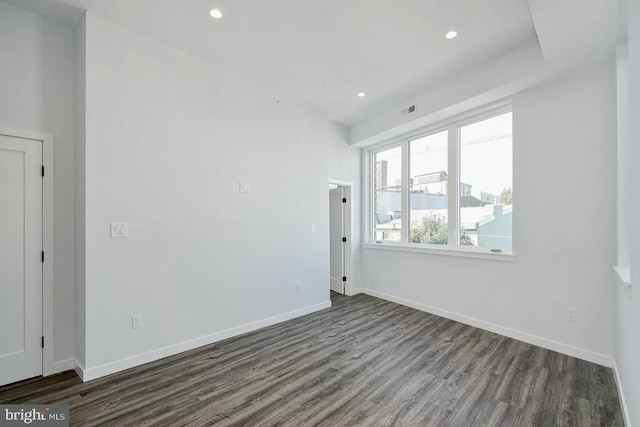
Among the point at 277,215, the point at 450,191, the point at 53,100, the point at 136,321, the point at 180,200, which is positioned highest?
the point at 53,100

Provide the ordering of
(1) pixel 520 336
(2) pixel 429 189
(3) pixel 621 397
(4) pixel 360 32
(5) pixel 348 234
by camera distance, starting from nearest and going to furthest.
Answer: (3) pixel 621 397
(4) pixel 360 32
(1) pixel 520 336
(2) pixel 429 189
(5) pixel 348 234

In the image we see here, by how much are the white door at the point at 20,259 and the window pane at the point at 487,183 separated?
4.86m

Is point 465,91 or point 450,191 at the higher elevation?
point 465,91

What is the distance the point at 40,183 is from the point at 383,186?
4.67 m

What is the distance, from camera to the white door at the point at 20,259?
96.3 inches

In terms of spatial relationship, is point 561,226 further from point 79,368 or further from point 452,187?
point 79,368

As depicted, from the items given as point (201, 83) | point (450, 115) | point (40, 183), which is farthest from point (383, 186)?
point (40, 183)

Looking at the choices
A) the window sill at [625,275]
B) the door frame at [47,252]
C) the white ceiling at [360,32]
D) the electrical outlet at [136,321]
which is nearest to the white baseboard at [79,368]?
the door frame at [47,252]

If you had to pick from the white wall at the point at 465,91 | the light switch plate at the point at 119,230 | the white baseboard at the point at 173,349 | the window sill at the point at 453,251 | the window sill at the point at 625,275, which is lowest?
the white baseboard at the point at 173,349

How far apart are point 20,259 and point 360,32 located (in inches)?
147

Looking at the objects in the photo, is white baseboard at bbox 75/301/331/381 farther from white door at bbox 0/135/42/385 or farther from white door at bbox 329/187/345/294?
white door at bbox 329/187/345/294

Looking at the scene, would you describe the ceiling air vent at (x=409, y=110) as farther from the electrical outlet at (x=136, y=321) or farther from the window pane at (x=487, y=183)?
the electrical outlet at (x=136, y=321)

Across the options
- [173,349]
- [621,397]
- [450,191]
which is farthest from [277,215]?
[621,397]

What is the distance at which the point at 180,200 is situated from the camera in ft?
10.2
